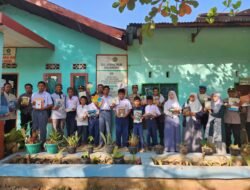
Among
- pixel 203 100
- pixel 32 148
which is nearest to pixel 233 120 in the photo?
pixel 203 100

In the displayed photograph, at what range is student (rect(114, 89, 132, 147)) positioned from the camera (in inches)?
272

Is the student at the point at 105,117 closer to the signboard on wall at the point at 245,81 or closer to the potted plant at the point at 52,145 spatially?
Answer: the potted plant at the point at 52,145

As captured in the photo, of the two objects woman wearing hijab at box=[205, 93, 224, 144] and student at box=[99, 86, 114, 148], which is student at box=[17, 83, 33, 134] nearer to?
student at box=[99, 86, 114, 148]

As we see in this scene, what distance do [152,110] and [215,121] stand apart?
1657 millimetres

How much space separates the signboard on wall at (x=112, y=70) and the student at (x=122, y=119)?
1.33 meters

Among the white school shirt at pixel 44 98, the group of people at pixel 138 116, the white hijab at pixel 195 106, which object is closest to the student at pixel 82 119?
the group of people at pixel 138 116

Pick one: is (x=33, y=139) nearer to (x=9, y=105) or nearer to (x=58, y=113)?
(x=58, y=113)

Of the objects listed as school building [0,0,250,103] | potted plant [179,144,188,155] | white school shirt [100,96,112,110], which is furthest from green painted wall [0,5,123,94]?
potted plant [179,144,188,155]

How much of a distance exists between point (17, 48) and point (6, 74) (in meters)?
0.89

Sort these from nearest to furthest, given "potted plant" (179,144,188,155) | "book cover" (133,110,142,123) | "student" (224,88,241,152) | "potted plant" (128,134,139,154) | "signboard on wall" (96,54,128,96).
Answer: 1. "potted plant" (179,144,188,155)
2. "potted plant" (128,134,139,154)
3. "student" (224,88,241,152)
4. "book cover" (133,110,142,123)
5. "signboard on wall" (96,54,128,96)

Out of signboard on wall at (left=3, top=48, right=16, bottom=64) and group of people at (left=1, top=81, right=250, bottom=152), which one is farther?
signboard on wall at (left=3, top=48, right=16, bottom=64)

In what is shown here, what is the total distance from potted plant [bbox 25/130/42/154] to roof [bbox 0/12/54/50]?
2.41m

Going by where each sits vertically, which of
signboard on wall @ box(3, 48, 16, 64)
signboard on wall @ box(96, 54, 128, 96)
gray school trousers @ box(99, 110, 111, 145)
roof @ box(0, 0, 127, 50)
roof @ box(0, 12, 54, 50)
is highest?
roof @ box(0, 0, 127, 50)

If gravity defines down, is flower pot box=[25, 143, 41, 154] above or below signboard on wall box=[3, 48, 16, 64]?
below
